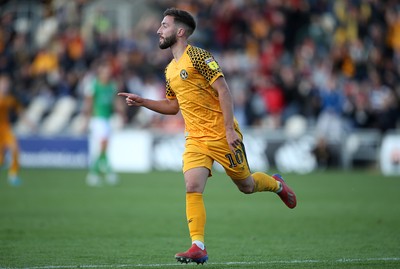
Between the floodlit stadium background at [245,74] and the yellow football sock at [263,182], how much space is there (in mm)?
15122

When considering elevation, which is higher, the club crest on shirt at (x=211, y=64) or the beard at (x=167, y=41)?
the beard at (x=167, y=41)

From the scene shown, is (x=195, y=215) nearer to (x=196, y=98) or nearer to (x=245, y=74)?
(x=196, y=98)

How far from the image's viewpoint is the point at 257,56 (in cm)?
2847

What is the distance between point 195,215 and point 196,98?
1.25 metres

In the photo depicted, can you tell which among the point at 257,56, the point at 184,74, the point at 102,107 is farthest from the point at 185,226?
the point at 257,56

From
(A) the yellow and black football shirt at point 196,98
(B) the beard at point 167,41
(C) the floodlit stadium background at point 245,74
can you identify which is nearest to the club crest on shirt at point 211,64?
(A) the yellow and black football shirt at point 196,98

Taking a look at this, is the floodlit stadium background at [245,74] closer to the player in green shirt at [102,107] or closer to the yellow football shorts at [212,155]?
the player in green shirt at [102,107]

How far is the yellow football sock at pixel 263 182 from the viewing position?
9321mm

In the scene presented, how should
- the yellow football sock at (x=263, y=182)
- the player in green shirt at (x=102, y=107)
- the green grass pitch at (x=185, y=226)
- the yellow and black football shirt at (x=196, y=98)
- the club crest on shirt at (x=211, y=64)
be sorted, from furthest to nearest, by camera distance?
1. the player in green shirt at (x=102, y=107)
2. the yellow football sock at (x=263, y=182)
3. the green grass pitch at (x=185, y=226)
4. the yellow and black football shirt at (x=196, y=98)
5. the club crest on shirt at (x=211, y=64)

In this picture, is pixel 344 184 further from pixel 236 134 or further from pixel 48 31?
pixel 48 31

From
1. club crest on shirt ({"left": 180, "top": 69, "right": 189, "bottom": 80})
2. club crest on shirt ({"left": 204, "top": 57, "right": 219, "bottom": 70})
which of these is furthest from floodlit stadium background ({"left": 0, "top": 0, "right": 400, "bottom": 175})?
club crest on shirt ({"left": 204, "top": 57, "right": 219, "bottom": 70})

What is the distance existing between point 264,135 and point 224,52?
4717 mm

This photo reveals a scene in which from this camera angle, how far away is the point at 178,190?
61.9 feet

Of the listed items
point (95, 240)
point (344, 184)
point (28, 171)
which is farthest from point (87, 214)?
point (28, 171)
